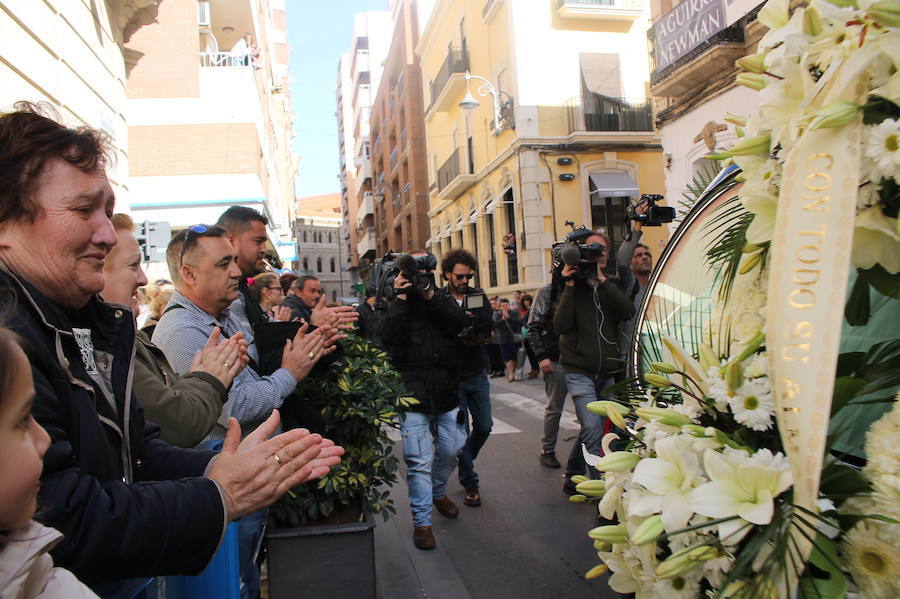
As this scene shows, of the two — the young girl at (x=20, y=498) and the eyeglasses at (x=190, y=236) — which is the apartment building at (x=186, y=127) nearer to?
the eyeglasses at (x=190, y=236)

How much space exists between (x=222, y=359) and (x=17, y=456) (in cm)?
153

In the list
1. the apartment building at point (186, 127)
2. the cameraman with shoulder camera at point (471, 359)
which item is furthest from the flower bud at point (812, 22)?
the apartment building at point (186, 127)

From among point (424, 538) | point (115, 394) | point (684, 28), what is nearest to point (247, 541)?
point (115, 394)

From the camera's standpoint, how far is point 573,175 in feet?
69.6

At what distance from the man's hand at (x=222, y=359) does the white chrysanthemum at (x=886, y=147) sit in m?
2.19

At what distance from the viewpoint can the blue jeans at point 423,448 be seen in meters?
4.52

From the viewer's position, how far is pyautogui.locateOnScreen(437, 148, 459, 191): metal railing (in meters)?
27.4

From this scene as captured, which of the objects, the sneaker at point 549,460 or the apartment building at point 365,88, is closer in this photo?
the sneaker at point 549,460

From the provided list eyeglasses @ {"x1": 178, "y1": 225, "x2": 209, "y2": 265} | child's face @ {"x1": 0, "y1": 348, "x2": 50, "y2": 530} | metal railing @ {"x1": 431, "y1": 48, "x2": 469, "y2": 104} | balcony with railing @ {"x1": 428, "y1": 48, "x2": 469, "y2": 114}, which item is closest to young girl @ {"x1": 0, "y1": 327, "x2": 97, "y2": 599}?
child's face @ {"x1": 0, "y1": 348, "x2": 50, "y2": 530}

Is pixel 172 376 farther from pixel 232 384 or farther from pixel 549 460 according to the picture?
pixel 549 460

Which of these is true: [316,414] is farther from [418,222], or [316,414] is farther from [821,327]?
[418,222]

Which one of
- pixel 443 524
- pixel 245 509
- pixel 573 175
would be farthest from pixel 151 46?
pixel 245 509

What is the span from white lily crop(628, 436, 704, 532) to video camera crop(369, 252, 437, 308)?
3.45 metres

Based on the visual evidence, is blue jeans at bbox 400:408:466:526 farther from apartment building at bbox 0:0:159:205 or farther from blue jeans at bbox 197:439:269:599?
apartment building at bbox 0:0:159:205
